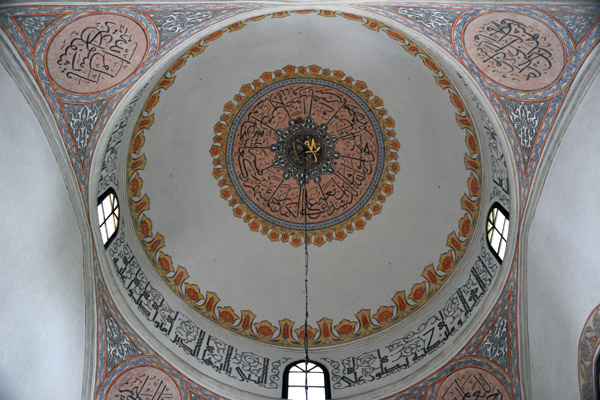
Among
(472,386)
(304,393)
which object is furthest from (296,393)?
(472,386)

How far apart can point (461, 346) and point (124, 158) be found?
6.42 metres

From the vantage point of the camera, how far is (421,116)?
39.5 ft

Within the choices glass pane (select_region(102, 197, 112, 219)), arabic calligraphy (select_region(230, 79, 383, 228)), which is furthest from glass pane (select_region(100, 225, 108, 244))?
arabic calligraphy (select_region(230, 79, 383, 228))

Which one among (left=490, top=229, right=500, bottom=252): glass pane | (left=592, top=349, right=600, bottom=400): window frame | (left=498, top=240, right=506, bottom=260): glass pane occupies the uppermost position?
(left=490, top=229, right=500, bottom=252): glass pane

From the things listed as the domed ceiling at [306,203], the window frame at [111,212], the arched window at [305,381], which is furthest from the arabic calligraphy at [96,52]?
the arched window at [305,381]

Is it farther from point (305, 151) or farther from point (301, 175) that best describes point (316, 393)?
point (305, 151)

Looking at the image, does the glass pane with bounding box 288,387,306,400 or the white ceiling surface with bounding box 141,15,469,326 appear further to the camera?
the white ceiling surface with bounding box 141,15,469,326

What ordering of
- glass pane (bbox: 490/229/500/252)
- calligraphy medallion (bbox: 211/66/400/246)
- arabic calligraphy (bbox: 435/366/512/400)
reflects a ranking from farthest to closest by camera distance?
calligraphy medallion (bbox: 211/66/400/246), glass pane (bbox: 490/229/500/252), arabic calligraphy (bbox: 435/366/512/400)

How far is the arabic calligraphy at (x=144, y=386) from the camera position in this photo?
10078 mm

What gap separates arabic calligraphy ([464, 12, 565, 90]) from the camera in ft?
24.6

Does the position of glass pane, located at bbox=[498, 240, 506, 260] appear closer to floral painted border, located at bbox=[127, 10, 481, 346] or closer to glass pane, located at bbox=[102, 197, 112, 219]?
floral painted border, located at bbox=[127, 10, 481, 346]

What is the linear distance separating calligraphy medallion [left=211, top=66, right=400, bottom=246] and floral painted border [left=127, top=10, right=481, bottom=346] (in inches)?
22.2

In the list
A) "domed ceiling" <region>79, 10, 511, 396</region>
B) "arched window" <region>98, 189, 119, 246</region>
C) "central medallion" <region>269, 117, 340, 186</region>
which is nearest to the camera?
"arched window" <region>98, 189, 119, 246</region>

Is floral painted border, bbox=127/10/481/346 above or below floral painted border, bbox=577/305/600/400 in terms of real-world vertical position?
above
